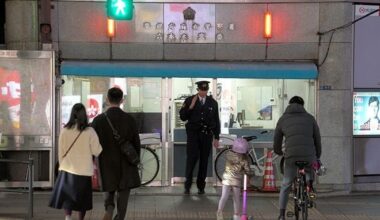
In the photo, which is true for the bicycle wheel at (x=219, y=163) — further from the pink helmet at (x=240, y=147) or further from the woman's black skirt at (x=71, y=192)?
the woman's black skirt at (x=71, y=192)

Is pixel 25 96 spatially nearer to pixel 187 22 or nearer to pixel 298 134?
pixel 187 22

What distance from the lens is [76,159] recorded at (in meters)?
7.11

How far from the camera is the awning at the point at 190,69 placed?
36.8 feet

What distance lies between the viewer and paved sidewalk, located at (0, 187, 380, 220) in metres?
9.09

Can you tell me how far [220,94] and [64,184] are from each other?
17.8ft

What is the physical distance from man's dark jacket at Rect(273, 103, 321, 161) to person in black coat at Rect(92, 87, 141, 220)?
2.15 m

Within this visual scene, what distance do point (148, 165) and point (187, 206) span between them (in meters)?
2.15

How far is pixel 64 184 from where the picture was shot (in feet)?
23.4

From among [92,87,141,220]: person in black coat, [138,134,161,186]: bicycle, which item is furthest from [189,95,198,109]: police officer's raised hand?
[92,87,141,220]: person in black coat

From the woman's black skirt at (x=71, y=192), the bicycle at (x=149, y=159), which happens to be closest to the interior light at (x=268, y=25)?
the bicycle at (x=149, y=159)

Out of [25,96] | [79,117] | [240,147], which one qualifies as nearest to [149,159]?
[25,96]

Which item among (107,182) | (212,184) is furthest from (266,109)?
(107,182)

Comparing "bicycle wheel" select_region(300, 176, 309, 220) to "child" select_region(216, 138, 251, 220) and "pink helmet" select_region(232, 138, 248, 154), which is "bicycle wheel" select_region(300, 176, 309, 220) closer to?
"child" select_region(216, 138, 251, 220)

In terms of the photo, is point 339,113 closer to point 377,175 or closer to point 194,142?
point 377,175
